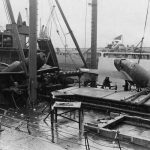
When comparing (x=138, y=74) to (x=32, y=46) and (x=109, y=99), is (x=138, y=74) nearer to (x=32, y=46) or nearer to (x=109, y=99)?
(x=109, y=99)

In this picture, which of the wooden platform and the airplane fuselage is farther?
the airplane fuselage

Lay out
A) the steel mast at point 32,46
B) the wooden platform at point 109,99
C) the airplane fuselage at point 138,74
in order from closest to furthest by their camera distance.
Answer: the wooden platform at point 109,99, the airplane fuselage at point 138,74, the steel mast at point 32,46

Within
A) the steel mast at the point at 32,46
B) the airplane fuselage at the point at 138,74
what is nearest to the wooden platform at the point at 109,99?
the airplane fuselage at the point at 138,74

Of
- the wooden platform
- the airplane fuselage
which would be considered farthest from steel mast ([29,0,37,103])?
the airplane fuselage

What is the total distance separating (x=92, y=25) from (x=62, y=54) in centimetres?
2984

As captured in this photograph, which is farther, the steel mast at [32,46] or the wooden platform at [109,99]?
the steel mast at [32,46]

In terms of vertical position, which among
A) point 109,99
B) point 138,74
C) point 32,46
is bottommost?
point 109,99

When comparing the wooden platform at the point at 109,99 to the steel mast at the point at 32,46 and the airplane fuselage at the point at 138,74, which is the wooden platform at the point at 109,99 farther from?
the steel mast at the point at 32,46

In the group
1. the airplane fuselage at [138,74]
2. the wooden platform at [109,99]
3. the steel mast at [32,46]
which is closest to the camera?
the wooden platform at [109,99]

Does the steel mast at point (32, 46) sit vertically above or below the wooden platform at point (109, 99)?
above

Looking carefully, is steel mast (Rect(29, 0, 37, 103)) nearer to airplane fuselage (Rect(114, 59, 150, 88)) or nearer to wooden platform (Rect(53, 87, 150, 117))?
wooden platform (Rect(53, 87, 150, 117))

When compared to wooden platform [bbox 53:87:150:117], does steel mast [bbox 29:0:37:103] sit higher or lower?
higher

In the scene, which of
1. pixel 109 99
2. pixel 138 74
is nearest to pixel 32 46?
pixel 109 99

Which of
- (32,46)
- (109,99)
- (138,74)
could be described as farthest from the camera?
(32,46)
